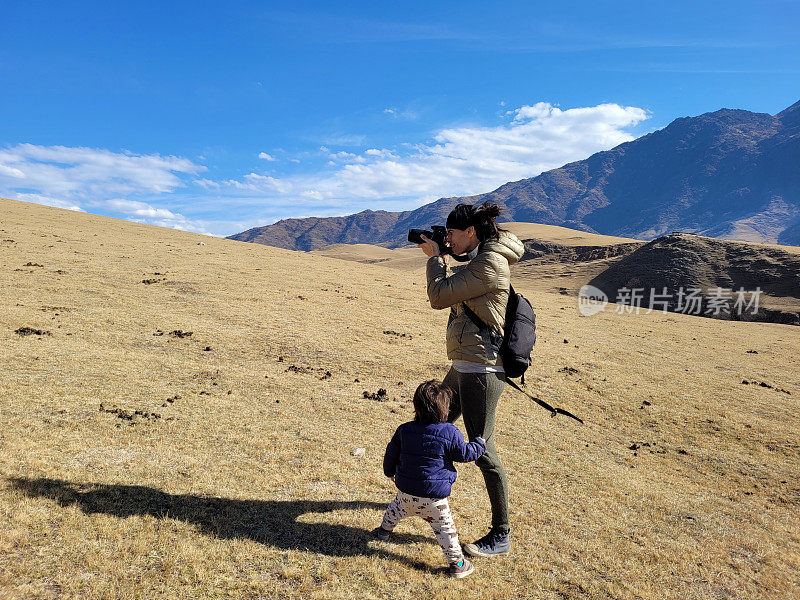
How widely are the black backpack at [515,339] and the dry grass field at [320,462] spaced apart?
2.49 meters

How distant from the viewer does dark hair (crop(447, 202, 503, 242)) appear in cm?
468

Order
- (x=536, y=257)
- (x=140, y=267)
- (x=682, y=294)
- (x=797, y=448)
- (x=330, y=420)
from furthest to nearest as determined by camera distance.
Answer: (x=536, y=257) < (x=682, y=294) < (x=140, y=267) < (x=797, y=448) < (x=330, y=420)

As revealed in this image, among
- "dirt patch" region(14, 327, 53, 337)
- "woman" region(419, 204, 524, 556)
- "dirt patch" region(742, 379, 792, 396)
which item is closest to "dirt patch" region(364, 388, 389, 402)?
"woman" region(419, 204, 524, 556)

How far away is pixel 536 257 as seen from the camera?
103 metres

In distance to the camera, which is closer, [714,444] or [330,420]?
[330,420]

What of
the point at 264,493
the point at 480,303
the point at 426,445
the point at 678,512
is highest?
the point at 480,303

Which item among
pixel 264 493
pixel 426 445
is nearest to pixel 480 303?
pixel 426 445

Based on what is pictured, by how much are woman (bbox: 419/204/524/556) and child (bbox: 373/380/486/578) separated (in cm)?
25

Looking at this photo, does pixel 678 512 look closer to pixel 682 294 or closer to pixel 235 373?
pixel 235 373

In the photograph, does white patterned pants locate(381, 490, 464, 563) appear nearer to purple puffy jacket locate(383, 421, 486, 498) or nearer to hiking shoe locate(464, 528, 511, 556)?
purple puffy jacket locate(383, 421, 486, 498)

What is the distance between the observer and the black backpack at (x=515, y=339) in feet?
15.1

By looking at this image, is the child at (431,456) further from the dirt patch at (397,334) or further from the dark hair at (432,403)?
the dirt patch at (397,334)

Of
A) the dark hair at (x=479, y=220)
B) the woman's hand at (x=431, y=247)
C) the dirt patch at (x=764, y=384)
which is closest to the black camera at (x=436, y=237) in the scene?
the woman's hand at (x=431, y=247)

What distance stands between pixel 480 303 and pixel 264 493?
14.0ft
